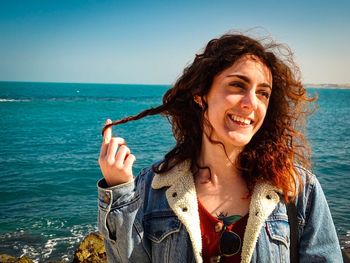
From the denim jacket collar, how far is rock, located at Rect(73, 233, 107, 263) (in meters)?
7.05

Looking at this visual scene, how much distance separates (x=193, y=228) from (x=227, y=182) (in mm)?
559

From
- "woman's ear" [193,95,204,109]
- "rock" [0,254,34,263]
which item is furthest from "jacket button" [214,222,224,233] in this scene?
"rock" [0,254,34,263]

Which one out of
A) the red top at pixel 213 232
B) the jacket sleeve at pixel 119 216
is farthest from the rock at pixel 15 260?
the red top at pixel 213 232

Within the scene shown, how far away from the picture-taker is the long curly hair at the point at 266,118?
2750mm

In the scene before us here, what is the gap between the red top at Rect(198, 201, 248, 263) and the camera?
2531mm

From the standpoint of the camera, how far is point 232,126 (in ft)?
8.71

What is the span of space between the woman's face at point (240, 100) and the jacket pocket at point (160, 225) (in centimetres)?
78

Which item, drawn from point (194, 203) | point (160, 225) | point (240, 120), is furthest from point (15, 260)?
point (240, 120)

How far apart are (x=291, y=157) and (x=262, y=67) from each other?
2.69ft

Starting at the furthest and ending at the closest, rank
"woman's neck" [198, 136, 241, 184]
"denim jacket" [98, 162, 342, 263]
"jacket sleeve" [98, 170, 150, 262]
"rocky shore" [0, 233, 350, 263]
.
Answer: "rocky shore" [0, 233, 350, 263] < "woman's neck" [198, 136, 241, 184] < "denim jacket" [98, 162, 342, 263] < "jacket sleeve" [98, 170, 150, 262]

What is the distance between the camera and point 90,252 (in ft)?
30.0

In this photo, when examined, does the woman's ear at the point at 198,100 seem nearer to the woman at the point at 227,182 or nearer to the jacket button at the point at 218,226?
the woman at the point at 227,182

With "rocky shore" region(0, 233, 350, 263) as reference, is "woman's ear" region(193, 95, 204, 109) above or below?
above

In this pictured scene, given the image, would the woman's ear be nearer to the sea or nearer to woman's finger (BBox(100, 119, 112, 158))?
the sea
